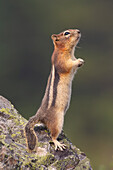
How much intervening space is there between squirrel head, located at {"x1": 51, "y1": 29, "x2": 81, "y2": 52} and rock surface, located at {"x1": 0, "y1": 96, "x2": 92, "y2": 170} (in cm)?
101

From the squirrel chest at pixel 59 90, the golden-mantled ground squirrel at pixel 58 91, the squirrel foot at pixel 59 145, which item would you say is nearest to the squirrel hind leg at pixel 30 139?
the golden-mantled ground squirrel at pixel 58 91

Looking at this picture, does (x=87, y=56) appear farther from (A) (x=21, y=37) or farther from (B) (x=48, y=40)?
(A) (x=21, y=37)

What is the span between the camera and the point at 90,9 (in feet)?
89.2

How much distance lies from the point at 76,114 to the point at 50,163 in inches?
557

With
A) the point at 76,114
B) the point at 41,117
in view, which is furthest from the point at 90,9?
the point at 41,117

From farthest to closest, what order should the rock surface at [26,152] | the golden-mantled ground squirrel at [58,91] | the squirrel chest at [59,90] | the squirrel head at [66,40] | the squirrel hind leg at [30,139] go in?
the squirrel head at [66,40] → the squirrel chest at [59,90] → the golden-mantled ground squirrel at [58,91] → the squirrel hind leg at [30,139] → the rock surface at [26,152]

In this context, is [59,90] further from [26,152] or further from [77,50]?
[77,50]

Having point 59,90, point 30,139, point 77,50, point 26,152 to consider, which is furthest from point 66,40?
point 77,50

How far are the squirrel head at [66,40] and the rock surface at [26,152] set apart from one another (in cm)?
101

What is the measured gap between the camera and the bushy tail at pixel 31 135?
476 centimetres

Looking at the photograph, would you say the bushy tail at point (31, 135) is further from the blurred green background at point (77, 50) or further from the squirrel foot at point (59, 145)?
the blurred green background at point (77, 50)

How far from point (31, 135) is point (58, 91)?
2.26 feet

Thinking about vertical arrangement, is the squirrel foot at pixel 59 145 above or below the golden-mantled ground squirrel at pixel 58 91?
below

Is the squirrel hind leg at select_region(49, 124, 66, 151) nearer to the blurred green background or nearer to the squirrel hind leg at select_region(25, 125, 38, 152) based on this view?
the squirrel hind leg at select_region(25, 125, 38, 152)
